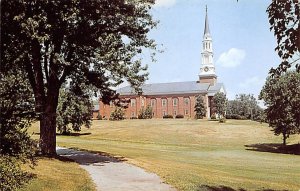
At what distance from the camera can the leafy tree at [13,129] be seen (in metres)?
7.74

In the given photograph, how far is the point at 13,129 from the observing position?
7957mm

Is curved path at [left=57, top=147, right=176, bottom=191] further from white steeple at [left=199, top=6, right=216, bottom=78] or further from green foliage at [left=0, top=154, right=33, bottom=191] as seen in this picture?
white steeple at [left=199, top=6, right=216, bottom=78]

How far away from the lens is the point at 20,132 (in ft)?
26.7

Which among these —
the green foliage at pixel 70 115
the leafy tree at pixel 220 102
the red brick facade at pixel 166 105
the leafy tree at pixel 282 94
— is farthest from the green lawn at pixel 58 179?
the red brick facade at pixel 166 105

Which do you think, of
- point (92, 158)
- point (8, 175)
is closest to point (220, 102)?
point (92, 158)

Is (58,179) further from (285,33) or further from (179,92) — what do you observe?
(179,92)

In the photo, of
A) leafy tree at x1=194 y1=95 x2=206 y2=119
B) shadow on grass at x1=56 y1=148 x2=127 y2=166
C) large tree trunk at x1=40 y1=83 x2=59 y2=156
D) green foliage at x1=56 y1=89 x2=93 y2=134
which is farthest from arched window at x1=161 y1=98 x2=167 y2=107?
large tree trunk at x1=40 y1=83 x2=59 y2=156

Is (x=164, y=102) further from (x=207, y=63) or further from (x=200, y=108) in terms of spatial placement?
(x=200, y=108)

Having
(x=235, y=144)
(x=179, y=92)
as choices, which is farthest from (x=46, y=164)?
(x=179, y=92)

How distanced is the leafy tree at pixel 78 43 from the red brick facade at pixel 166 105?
11473 centimetres

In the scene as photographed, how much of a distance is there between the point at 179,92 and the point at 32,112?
13866 cm

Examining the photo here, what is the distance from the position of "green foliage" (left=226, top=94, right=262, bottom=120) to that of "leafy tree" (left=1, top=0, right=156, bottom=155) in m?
103

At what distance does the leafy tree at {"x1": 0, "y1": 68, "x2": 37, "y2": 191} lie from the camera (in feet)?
25.4

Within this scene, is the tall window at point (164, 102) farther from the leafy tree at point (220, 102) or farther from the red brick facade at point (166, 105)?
the leafy tree at point (220, 102)
